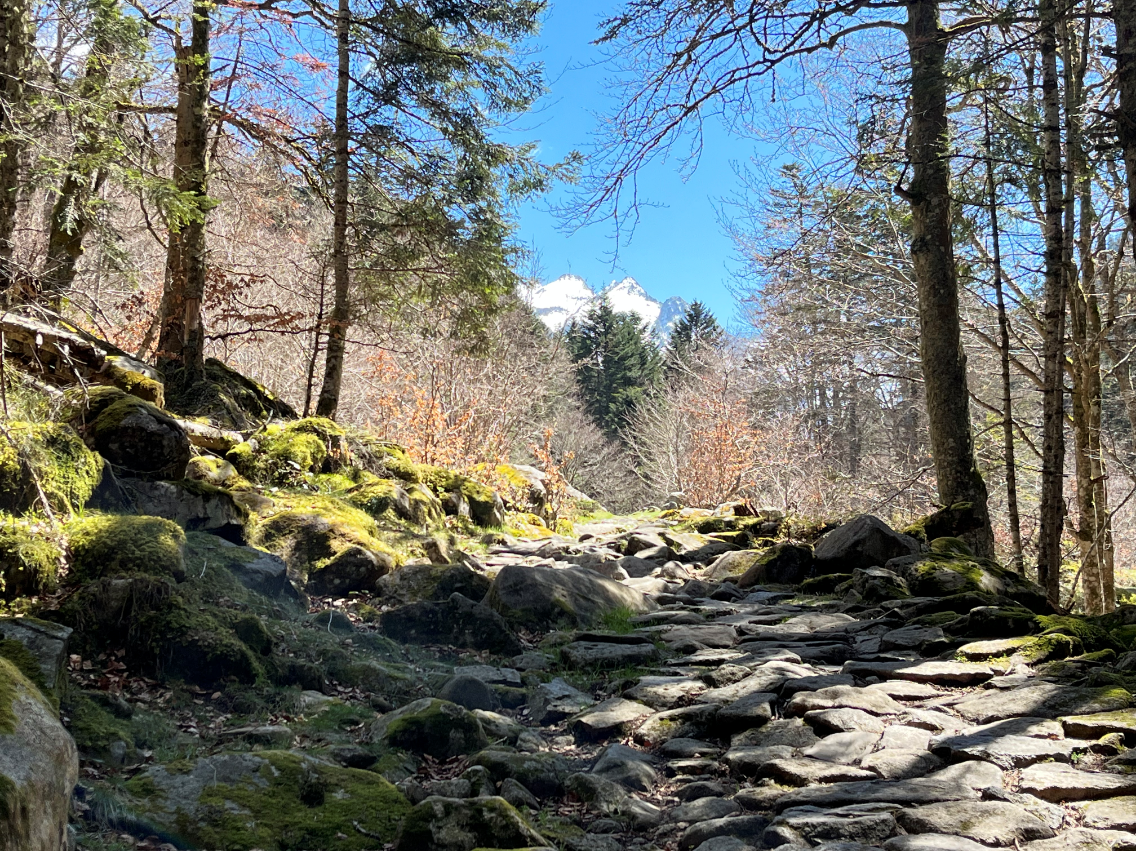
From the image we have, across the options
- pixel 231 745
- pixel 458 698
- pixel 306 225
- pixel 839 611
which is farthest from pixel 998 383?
pixel 231 745

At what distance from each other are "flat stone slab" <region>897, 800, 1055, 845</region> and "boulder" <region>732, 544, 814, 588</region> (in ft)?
18.9

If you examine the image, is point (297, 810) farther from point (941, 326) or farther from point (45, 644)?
point (941, 326)

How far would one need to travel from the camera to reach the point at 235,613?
499 cm

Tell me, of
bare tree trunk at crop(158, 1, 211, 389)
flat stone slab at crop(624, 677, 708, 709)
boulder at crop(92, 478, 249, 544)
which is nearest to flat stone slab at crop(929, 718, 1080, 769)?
Answer: flat stone slab at crop(624, 677, 708, 709)

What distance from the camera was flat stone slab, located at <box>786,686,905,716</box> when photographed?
4422 mm

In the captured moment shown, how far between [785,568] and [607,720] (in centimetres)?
467

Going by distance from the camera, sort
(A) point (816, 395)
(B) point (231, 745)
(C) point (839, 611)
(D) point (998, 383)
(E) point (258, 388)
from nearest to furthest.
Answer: (B) point (231, 745), (C) point (839, 611), (E) point (258, 388), (D) point (998, 383), (A) point (816, 395)

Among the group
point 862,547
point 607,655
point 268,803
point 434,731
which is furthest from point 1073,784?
point 862,547

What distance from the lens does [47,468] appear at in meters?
5.28

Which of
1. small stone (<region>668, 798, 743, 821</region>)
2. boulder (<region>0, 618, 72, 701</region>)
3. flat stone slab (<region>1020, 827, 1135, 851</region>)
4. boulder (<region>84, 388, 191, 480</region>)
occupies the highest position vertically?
boulder (<region>84, 388, 191, 480</region>)

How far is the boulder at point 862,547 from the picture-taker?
8141 mm

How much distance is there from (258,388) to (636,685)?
771 cm

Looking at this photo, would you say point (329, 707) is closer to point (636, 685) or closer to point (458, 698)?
point (458, 698)

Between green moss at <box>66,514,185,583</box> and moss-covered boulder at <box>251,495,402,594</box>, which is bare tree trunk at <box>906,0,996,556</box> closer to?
moss-covered boulder at <box>251,495,402,594</box>
